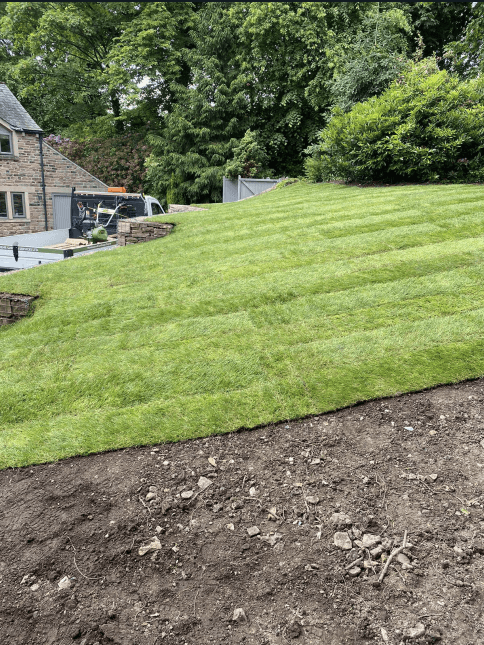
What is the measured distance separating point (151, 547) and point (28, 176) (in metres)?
22.8

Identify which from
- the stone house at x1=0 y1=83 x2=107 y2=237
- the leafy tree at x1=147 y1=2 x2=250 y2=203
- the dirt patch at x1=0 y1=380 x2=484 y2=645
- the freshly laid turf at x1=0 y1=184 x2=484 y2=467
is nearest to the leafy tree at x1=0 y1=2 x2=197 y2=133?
the leafy tree at x1=147 y1=2 x2=250 y2=203

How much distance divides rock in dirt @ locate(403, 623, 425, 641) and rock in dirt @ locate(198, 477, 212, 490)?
4.96 feet

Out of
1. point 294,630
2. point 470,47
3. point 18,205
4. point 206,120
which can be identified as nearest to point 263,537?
point 294,630

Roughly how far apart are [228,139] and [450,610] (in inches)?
927

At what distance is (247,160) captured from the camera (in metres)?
20.8

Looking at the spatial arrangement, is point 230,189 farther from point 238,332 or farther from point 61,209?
point 238,332

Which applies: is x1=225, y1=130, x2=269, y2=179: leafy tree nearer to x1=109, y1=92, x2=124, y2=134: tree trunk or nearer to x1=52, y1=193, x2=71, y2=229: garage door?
x1=52, y1=193, x2=71, y2=229: garage door

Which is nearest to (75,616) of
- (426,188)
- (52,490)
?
(52,490)

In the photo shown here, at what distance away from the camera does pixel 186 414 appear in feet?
12.3

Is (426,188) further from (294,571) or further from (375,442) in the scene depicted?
(294,571)

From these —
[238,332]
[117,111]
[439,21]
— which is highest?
[439,21]

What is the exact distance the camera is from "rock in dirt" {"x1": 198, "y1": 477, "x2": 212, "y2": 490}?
3.00 metres

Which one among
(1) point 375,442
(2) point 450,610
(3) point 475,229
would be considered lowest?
(2) point 450,610

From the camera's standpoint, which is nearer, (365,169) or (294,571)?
(294,571)
